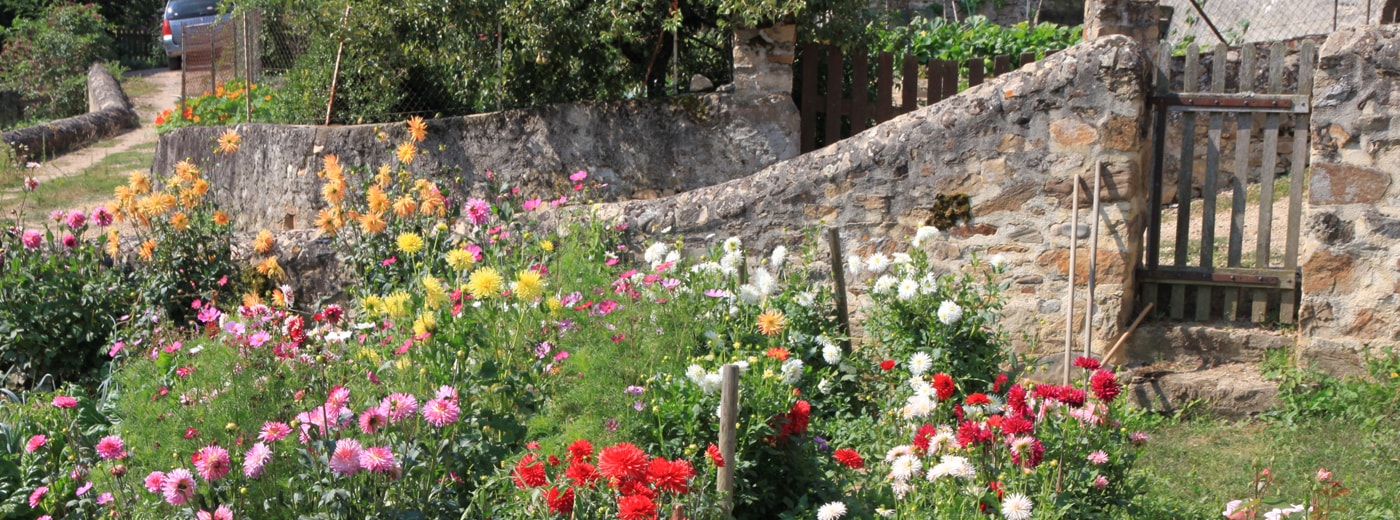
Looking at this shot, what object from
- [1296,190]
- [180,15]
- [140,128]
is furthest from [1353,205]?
[180,15]

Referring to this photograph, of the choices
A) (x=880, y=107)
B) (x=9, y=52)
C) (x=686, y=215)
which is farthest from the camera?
(x=9, y=52)

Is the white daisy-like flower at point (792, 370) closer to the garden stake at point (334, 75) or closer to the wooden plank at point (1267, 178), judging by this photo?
the wooden plank at point (1267, 178)

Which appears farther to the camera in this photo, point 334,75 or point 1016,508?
point 334,75

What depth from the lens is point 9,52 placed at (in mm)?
19781

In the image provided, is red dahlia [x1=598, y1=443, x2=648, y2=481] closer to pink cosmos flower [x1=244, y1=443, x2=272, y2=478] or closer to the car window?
pink cosmos flower [x1=244, y1=443, x2=272, y2=478]

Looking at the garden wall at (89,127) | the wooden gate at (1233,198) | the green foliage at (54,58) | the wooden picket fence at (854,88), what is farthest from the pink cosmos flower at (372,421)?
the green foliage at (54,58)

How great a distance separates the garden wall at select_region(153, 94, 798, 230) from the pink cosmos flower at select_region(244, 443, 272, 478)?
16.1 feet

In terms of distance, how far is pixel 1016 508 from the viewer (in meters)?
3.03

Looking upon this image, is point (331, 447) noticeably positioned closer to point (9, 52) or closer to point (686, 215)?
point (686, 215)

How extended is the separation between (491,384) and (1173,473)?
2.71 m

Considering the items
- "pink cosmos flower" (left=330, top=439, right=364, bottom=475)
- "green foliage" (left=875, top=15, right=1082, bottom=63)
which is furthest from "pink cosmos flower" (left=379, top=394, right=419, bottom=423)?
"green foliage" (left=875, top=15, right=1082, bottom=63)

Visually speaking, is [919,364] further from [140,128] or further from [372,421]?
[140,128]

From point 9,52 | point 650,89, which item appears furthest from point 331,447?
point 9,52

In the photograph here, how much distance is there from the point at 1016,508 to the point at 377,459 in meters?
1.59
